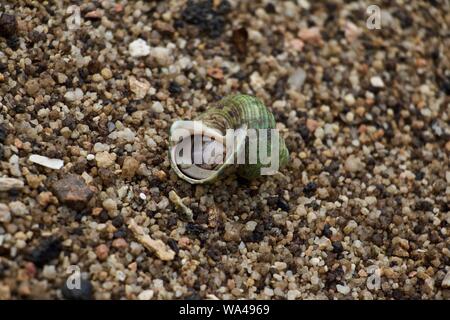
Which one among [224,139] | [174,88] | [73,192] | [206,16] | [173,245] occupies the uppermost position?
[206,16]

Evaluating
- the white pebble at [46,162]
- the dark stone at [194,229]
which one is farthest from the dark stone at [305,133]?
the white pebble at [46,162]

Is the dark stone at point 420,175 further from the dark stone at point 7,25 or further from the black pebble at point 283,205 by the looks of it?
the dark stone at point 7,25

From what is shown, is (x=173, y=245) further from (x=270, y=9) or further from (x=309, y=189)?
(x=270, y=9)

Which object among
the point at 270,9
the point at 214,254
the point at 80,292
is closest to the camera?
the point at 80,292

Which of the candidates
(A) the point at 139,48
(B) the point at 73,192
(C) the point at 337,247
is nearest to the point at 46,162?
(B) the point at 73,192

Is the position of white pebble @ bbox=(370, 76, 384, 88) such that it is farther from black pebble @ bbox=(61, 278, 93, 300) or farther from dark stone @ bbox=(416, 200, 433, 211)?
black pebble @ bbox=(61, 278, 93, 300)

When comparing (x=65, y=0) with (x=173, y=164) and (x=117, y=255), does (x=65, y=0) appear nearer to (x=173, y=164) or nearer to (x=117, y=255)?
(x=173, y=164)
